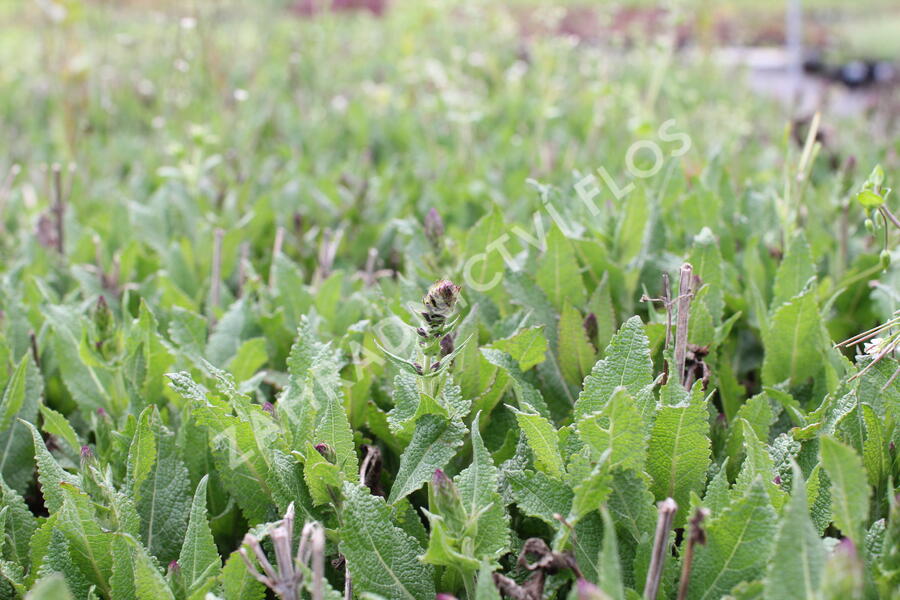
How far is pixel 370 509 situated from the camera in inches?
42.3

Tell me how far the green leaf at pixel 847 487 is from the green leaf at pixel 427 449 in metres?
0.46

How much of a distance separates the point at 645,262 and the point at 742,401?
36 centimetres

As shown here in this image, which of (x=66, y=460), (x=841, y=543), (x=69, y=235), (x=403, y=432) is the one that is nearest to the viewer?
(x=841, y=543)

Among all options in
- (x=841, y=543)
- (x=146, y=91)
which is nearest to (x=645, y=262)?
(x=841, y=543)


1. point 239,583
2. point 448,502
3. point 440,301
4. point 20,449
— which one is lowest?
point 20,449

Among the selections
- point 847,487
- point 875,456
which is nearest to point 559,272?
point 875,456

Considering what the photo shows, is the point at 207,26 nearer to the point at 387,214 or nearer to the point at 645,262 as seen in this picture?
the point at 387,214

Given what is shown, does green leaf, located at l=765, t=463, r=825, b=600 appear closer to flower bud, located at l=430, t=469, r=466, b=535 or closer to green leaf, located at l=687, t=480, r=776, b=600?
green leaf, located at l=687, t=480, r=776, b=600

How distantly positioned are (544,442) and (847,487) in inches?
14.1

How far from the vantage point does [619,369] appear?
1174mm

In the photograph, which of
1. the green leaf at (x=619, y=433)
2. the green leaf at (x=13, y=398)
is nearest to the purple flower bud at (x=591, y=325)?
the green leaf at (x=619, y=433)

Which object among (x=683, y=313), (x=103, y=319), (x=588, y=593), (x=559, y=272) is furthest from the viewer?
(x=559, y=272)

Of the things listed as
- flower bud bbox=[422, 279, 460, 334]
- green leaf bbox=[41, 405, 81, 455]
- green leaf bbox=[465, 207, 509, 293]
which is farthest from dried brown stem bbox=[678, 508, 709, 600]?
green leaf bbox=[41, 405, 81, 455]

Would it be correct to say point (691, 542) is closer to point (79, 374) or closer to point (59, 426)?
point (59, 426)
